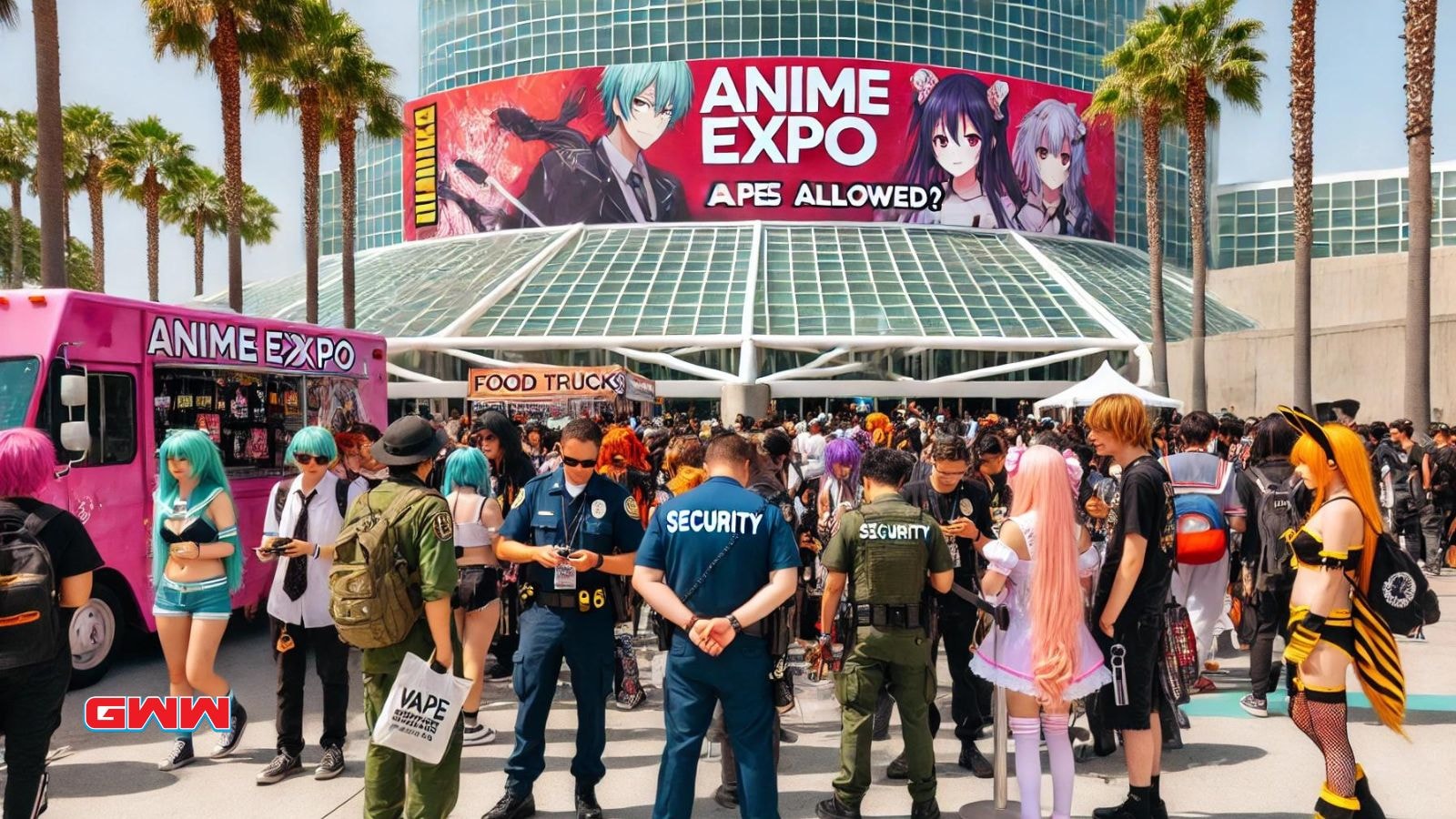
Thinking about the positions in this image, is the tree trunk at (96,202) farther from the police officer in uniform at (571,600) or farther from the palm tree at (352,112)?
the police officer in uniform at (571,600)

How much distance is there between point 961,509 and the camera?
658cm

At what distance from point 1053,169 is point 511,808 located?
1519 inches

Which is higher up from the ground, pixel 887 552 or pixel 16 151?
pixel 16 151

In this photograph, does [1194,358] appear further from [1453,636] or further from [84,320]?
[84,320]

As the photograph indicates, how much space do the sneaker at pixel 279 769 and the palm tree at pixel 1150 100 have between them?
2604 cm

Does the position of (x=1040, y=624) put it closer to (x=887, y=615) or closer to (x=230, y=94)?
(x=887, y=615)

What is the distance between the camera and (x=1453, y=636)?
1024 cm

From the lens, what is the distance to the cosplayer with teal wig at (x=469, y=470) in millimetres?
6629

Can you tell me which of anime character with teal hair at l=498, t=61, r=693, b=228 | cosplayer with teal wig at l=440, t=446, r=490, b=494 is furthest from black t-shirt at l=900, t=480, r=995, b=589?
anime character with teal hair at l=498, t=61, r=693, b=228

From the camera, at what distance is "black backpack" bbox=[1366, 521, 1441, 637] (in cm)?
481

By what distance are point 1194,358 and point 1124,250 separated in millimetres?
16489

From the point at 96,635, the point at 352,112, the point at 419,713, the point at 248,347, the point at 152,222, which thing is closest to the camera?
the point at 419,713

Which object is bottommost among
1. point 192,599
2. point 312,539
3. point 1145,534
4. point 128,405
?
point 192,599

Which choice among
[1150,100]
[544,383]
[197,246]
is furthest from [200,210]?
[1150,100]
